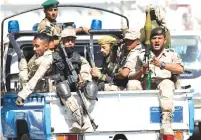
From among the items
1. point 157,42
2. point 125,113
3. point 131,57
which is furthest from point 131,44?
point 125,113

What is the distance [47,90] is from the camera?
34.5 feet

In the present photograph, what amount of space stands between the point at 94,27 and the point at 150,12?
157 cm

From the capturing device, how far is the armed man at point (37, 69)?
33.5 ft

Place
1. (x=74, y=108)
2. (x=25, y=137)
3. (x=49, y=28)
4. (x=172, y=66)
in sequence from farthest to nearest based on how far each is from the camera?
(x=49, y=28) < (x=25, y=137) < (x=172, y=66) < (x=74, y=108)

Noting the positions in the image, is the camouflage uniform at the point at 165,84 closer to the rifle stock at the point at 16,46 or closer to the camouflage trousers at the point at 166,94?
the camouflage trousers at the point at 166,94

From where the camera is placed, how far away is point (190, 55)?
15070 millimetres

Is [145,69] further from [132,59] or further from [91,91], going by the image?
[91,91]

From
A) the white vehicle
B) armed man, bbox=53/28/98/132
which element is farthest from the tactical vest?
the white vehicle

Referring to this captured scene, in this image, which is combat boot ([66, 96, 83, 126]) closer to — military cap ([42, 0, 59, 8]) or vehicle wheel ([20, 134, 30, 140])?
vehicle wheel ([20, 134, 30, 140])

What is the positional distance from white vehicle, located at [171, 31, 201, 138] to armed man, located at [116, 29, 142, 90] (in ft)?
12.2

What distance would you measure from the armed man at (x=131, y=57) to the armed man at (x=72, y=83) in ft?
1.41

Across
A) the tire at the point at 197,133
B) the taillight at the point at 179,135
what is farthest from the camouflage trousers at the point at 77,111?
the tire at the point at 197,133

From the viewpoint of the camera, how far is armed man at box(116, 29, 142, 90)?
10258 mm

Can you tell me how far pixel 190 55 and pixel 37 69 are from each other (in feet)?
16.8
